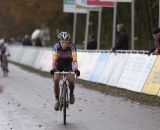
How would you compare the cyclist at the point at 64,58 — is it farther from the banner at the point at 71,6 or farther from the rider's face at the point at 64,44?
the banner at the point at 71,6

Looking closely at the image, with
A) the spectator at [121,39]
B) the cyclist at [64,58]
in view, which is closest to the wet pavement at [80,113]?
the cyclist at [64,58]

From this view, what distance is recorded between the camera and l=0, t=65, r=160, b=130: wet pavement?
13.1m

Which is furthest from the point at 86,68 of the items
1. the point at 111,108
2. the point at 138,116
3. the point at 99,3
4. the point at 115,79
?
the point at 138,116

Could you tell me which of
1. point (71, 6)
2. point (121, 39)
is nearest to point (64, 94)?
point (121, 39)

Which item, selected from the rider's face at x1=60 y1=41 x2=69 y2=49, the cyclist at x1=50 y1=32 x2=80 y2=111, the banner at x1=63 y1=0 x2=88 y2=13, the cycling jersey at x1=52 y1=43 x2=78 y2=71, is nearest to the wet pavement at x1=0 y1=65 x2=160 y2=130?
the cyclist at x1=50 y1=32 x2=80 y2=111

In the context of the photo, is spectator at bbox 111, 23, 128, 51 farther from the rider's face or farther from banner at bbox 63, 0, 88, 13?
banner at bbox 63, 0, 88, 13

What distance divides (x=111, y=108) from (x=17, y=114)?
2623mm

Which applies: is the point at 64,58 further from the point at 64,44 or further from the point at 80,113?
the point at 80,113

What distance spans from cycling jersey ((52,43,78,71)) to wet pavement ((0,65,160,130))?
118cm

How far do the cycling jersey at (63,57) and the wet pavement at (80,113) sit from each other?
1.18 meters

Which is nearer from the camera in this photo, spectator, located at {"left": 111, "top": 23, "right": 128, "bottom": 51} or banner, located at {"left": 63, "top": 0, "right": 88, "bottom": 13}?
spectator, located at {"left": 111, "top": 23, "right": 128, "bottom": 51}

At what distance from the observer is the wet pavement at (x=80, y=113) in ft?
42.8

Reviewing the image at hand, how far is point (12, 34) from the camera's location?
75.5 metres

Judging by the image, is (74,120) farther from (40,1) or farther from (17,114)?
(40,1)
